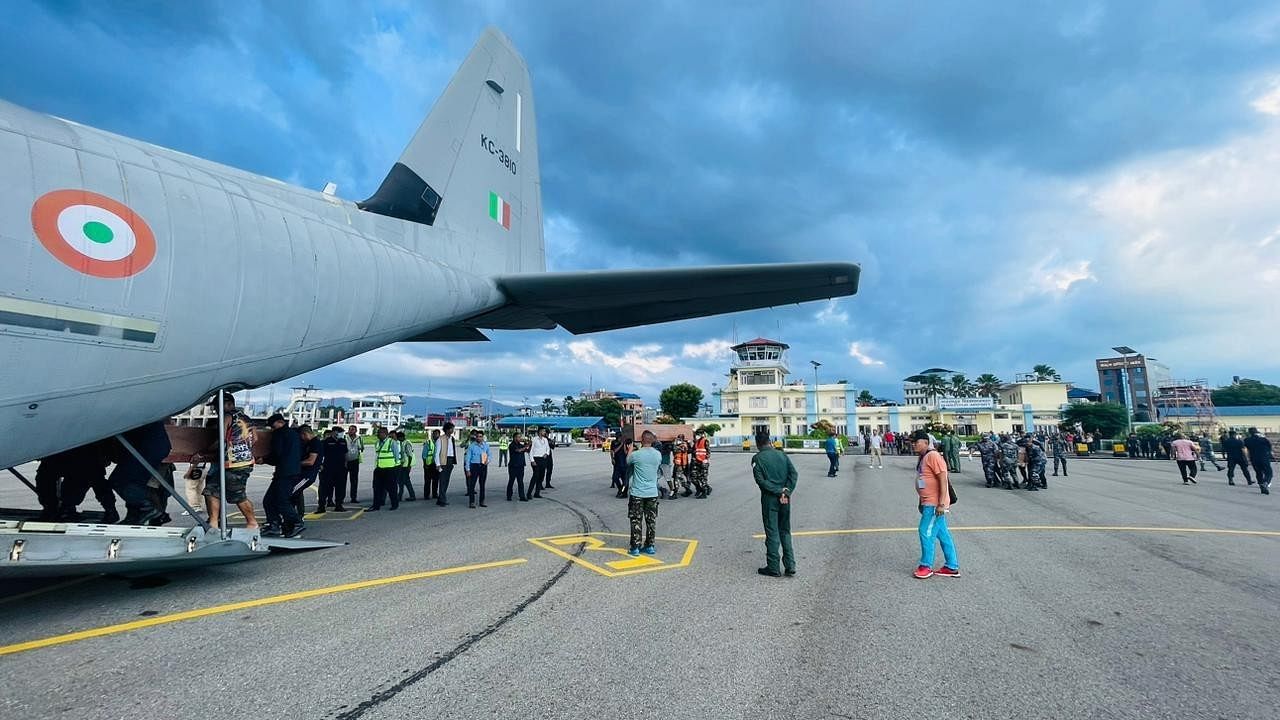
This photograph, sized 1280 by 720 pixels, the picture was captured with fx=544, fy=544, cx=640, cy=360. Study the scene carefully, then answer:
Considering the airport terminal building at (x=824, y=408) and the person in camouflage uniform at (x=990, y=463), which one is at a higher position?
the airport terminal building at (x=824, y=408)

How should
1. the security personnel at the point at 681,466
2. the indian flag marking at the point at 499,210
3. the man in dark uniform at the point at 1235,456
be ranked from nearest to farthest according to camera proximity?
the indian flag marking at the point at 499,210, the security personnel at the point at 681,466, the man in dark uniform at the point at 1235,456

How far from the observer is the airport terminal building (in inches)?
2781

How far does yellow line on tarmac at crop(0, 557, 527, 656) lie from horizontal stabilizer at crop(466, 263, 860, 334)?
495 centimetres

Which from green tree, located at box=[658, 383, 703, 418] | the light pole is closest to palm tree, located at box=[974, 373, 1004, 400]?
the light pole

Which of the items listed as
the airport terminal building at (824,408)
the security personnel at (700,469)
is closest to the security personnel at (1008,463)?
the security personnel at (700,469)

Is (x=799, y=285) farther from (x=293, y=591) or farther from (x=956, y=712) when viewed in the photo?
(x=293, y=591)

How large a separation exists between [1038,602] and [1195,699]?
1811 millimetres

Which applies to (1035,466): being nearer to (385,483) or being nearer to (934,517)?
(934,517)

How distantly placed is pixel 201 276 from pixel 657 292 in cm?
647

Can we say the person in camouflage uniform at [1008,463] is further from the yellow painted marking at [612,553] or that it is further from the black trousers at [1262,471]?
the yellow painted marking at [612,553]

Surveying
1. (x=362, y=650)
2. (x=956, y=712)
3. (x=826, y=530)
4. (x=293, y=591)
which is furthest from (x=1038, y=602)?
(x=293, y=591)

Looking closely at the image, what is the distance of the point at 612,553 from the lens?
693 cm

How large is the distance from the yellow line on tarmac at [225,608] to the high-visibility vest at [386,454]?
5.50 m

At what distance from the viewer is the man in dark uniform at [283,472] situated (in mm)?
7000
